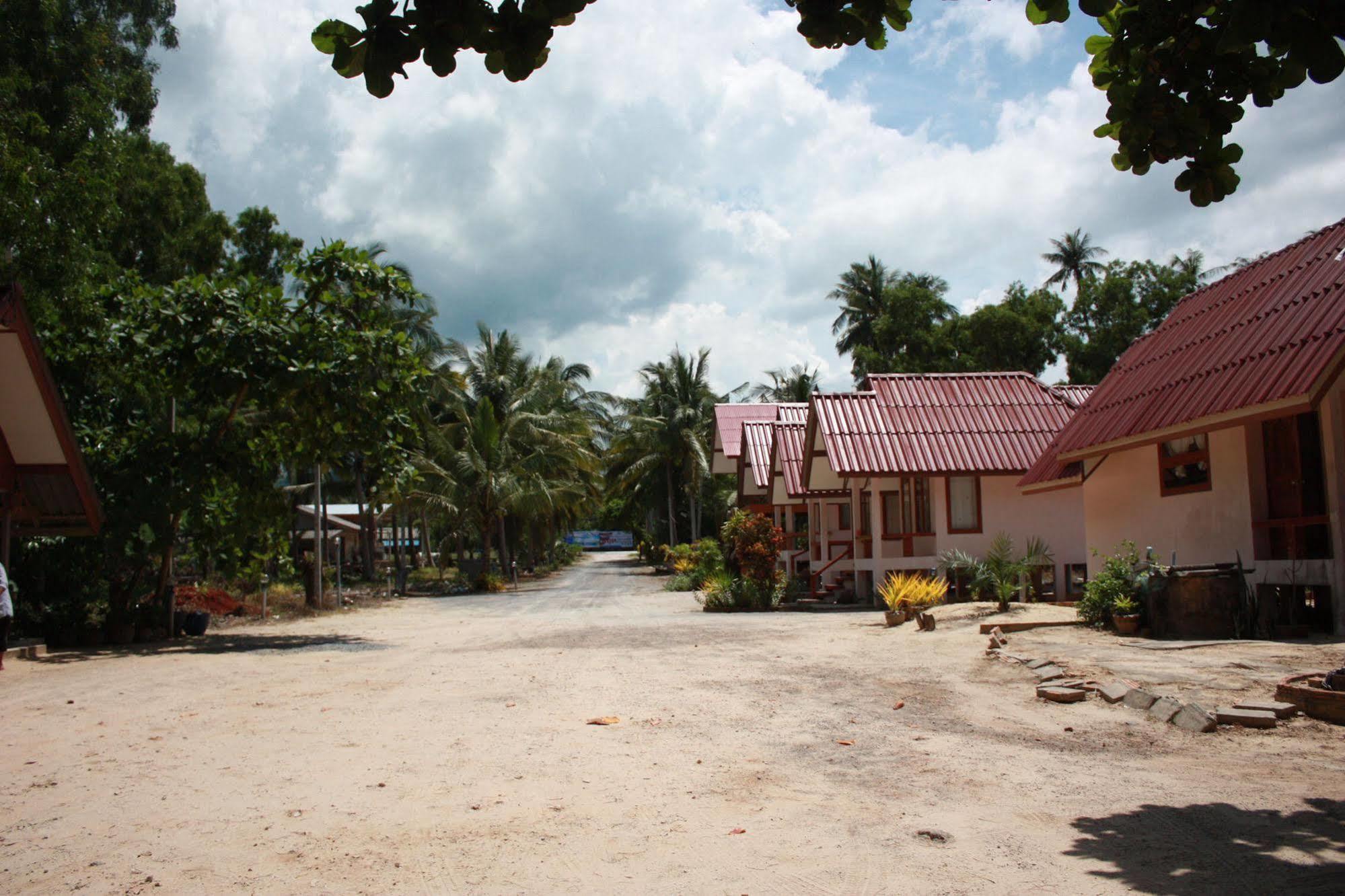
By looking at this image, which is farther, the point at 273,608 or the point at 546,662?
the point at 273,608

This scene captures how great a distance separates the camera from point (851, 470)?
69.2 ft

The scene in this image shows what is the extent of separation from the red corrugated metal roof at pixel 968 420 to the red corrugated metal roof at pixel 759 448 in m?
5.88

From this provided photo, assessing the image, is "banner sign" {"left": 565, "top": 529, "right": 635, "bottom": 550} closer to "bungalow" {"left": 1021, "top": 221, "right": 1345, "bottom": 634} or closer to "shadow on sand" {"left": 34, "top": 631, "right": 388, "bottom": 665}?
"shadow on sand" {"left": 34, "top": 631, "right": 388, "bottom": 665}

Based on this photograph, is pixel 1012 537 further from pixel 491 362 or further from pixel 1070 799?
pixel 491 362

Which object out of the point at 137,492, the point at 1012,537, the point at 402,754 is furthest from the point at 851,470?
the point at 402,754

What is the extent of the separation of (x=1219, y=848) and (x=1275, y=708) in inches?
120

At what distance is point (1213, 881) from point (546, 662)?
9.00 meters

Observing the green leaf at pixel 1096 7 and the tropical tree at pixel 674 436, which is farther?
the tropical tree at pixel 674 436

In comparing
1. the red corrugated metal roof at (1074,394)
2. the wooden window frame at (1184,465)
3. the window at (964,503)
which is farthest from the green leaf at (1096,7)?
the red corrugated metal roof at (1074,394)

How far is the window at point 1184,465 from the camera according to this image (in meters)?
13.7

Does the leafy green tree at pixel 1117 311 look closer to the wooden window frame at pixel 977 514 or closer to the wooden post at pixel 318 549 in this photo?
the wooden window frame at pixel 977 514

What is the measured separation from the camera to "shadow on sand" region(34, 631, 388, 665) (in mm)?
14562

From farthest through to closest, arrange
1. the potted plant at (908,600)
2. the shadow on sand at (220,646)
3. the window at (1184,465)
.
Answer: the potted plant at (908,600), the shadow on sand at (220,646), the window at (1184,465)

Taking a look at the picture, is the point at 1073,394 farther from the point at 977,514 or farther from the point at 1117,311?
the point at 1117,311
